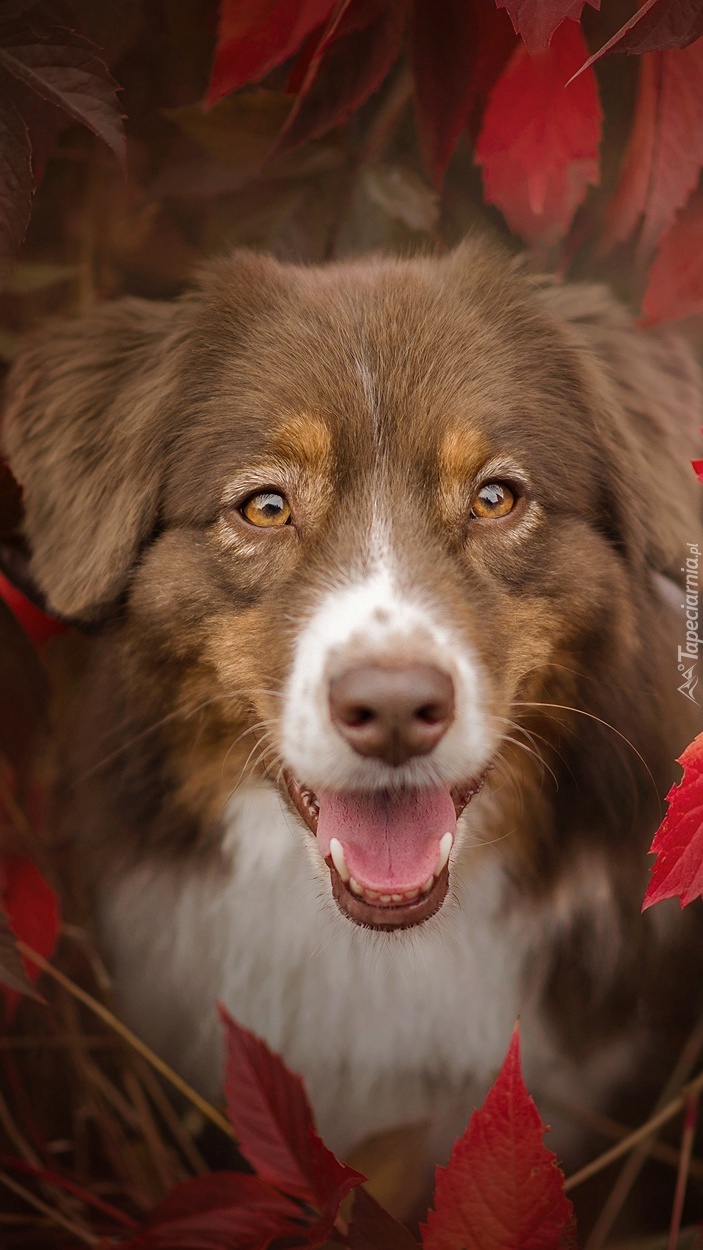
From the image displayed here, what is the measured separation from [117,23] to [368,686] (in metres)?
0.87

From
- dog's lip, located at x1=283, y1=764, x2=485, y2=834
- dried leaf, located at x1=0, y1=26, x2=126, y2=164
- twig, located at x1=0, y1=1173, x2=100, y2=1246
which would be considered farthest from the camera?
twig, located at x1=0, y1=1173, x2=100, y2=1246

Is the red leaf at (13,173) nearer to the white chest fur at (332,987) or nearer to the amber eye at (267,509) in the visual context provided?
the amber eye at (267,509)

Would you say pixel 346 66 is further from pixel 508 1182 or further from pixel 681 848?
pixel 508 1182

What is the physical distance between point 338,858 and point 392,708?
260 mm

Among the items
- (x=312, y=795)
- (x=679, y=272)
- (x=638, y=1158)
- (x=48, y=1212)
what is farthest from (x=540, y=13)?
(x=48, y=1212)

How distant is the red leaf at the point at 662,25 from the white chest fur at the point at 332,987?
1.00 m

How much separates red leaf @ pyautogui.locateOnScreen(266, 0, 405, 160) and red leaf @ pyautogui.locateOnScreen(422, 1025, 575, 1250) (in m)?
1.15

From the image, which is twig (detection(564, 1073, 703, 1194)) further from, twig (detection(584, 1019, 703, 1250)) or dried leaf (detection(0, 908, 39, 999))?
dried leaf (detection(0, 908, 39, 999))

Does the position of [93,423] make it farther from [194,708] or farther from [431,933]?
[431,933]

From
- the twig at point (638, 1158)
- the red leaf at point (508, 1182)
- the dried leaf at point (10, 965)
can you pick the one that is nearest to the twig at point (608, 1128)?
the twig at point (638, 1158)

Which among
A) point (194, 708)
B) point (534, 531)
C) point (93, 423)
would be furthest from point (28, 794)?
point (534, 531)

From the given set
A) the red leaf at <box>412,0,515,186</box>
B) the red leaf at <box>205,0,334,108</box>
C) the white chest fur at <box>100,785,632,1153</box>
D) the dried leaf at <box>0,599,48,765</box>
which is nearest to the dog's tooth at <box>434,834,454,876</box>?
the white chest fur at <box>100,785,632,1153</box>

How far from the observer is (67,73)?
1.10 meters

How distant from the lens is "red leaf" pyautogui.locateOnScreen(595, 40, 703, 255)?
1180 mm
